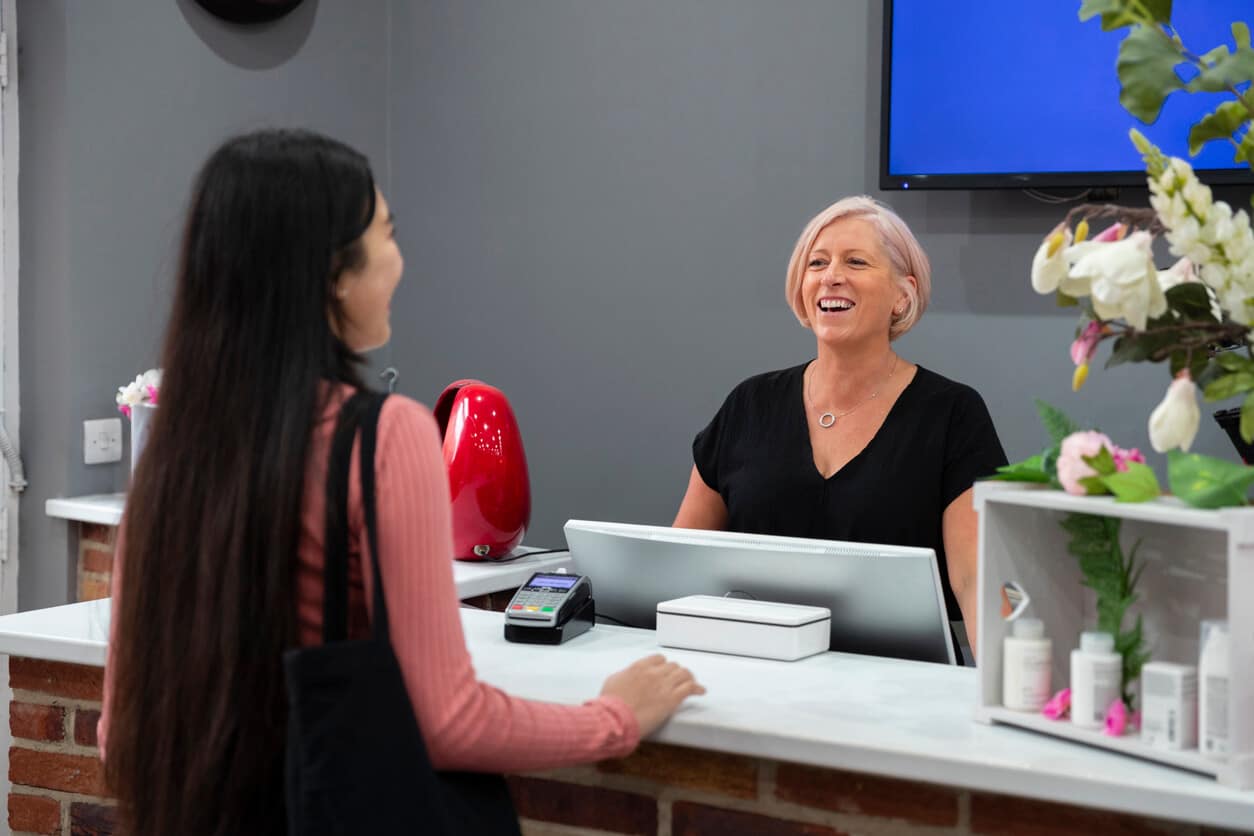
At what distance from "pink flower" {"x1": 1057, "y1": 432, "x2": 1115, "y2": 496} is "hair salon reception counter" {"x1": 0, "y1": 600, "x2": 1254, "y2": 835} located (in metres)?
0.26

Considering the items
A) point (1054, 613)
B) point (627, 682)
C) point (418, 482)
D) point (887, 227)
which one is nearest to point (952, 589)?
point (887, 227)

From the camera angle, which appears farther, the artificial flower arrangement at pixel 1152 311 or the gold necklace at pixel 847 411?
the gold necklace at pixel 847 411

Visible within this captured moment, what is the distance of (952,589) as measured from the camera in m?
2.38

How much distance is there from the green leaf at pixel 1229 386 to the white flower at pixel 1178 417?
73 millimetres

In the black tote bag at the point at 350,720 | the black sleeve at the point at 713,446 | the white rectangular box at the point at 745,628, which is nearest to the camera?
the black tote bag at the point at 350,720

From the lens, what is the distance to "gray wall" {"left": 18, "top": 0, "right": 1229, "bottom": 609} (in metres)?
3.15

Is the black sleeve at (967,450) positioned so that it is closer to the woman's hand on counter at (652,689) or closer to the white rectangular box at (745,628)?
the white rectangular box at (745,628)

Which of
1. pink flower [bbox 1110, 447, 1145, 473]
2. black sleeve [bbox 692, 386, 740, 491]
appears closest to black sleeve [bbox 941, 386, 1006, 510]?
black sleeve [bbox 692, 386, 740, 491]

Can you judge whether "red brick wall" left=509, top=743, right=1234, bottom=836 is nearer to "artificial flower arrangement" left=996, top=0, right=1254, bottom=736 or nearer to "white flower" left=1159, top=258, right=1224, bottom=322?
"artificial flower arrangement" left=996, top=0, right=1254, bottom=736

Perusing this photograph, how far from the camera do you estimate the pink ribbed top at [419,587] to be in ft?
3.87

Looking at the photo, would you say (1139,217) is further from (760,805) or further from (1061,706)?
(760,805)

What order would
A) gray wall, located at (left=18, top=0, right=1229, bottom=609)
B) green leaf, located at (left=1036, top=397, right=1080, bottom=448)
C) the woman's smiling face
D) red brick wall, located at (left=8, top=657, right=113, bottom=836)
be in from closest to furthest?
green leaf, located at (left=1036, top=397, right=1080, bottom=448) → red brick wall, located at (left=8, top=657, right=113, bottom=836) → the woman's smiling face → gray wall, located at (left=18, top=0, right=1229, bottom=609)

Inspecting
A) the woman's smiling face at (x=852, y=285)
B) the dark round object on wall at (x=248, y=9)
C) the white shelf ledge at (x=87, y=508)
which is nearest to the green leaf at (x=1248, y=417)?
the woman's smiling face at (x=852, y=285)

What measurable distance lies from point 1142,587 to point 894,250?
48.0 inches
